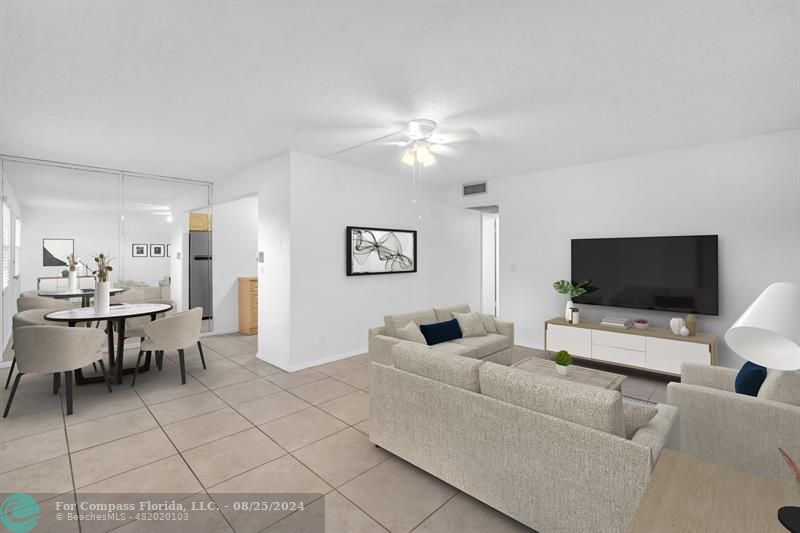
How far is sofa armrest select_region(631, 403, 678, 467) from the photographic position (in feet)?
5.11

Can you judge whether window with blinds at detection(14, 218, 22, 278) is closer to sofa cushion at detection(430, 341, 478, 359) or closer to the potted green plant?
sofa cushion at detection(430, 341, 478, 359)

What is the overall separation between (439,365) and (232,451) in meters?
1.64

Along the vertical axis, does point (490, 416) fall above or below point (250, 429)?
above

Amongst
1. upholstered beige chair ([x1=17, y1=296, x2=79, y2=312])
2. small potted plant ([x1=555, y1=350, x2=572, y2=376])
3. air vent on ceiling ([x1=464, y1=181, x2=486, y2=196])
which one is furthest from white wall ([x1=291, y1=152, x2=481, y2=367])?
upholstered beige chair ([x1=17, y1=296, x2=79, y2=312])

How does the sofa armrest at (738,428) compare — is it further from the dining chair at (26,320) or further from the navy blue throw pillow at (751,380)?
the dining chair at (26,320)

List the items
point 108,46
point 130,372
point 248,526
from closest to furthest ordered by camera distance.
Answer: point 248,526 < point 108,46 < point 130,372

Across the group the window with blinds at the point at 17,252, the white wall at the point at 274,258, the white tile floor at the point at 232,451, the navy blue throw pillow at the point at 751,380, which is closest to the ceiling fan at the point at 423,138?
the white wall at the point at 274,258

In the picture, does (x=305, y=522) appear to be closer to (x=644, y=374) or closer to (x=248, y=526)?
(x=248, y=526)

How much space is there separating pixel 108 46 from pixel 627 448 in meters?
3.46

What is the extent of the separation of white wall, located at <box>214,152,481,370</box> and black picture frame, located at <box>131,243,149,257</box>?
4.06 ft

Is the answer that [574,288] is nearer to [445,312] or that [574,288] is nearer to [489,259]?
[445,312]

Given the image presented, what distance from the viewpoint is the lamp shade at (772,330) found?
97cm

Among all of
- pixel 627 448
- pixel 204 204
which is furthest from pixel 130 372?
pixel 627 448

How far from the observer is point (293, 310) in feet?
14.7
